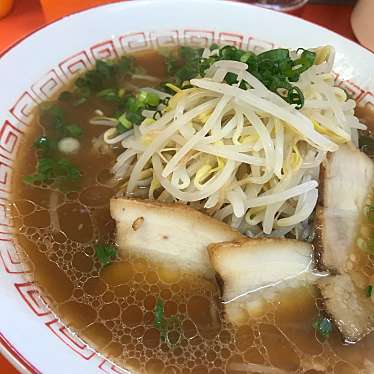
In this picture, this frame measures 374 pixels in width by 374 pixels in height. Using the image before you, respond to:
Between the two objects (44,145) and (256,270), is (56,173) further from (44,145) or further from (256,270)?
(256,270)

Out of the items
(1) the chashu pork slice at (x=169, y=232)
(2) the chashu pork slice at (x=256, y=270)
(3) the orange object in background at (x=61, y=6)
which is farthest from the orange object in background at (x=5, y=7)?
(2) the chashu pork slice at (x=256, y=270)

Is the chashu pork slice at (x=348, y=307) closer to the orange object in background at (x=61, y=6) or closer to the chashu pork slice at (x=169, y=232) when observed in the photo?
the chashu pork slice at (x=169, y=232)

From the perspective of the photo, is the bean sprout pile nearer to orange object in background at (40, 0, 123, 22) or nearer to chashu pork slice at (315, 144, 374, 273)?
chashu pork slice at (315, 144, 374, 273)

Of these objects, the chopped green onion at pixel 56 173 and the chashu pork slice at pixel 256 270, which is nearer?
the chashu pork slice at pixel 256 270

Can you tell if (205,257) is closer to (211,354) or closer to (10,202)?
(211,354)

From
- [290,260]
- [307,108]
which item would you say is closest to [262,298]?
[290,260]

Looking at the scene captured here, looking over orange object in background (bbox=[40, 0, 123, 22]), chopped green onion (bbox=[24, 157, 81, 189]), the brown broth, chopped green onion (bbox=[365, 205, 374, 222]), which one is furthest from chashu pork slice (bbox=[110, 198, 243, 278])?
orange object in background (bbox=[40, 0, 123, 22])
